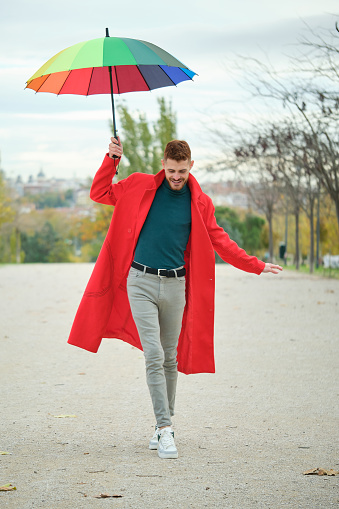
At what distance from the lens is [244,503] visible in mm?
3857

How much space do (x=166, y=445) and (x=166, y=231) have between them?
4.43ft

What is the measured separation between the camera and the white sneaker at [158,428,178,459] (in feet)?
15.6

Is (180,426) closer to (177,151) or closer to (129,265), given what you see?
(129,265)

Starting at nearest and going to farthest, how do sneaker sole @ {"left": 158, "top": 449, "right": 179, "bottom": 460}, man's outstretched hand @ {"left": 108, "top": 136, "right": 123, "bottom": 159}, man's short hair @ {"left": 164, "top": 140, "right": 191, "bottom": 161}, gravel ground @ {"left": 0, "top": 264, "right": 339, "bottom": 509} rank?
1. gravel ground @ {"left": 0, "top": 264, "right": 339, "bottom": 509}
2. sneaker sole @ {"left": 158, "top": 449, "right": 179, "bottom": 460}
3. man's short hair @ {"left": 164, "top": 140, "right": 191, "bottom": 161}
4. man's outstretched hand @ {"left": 108, "top": 136, "right": 123, "bottom": 159}

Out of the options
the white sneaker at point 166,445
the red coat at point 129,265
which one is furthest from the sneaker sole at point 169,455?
the red coat at point 129,265

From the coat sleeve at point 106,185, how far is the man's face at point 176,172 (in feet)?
1.01

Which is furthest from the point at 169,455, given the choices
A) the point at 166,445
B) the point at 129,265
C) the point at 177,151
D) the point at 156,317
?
the point at 177,151

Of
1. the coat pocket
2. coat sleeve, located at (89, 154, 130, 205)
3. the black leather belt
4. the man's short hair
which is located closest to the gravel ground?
the coat pocket

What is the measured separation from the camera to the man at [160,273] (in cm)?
498

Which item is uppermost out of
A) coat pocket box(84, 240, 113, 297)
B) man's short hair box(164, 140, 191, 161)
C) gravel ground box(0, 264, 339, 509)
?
man's short hair box(164, 140, 191, 161)

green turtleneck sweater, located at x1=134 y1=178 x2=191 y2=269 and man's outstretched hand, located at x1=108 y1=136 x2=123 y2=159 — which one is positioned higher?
man's outstretched hand, located at x1=108 y1=136 x2=123 y2=159

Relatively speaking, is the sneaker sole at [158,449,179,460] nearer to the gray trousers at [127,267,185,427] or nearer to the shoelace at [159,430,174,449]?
the shoelace at [159,430,174,449]

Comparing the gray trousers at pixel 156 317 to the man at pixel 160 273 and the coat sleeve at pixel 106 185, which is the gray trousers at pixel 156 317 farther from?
the coat sleeve at pixel 106 185

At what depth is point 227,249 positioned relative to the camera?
532cm
